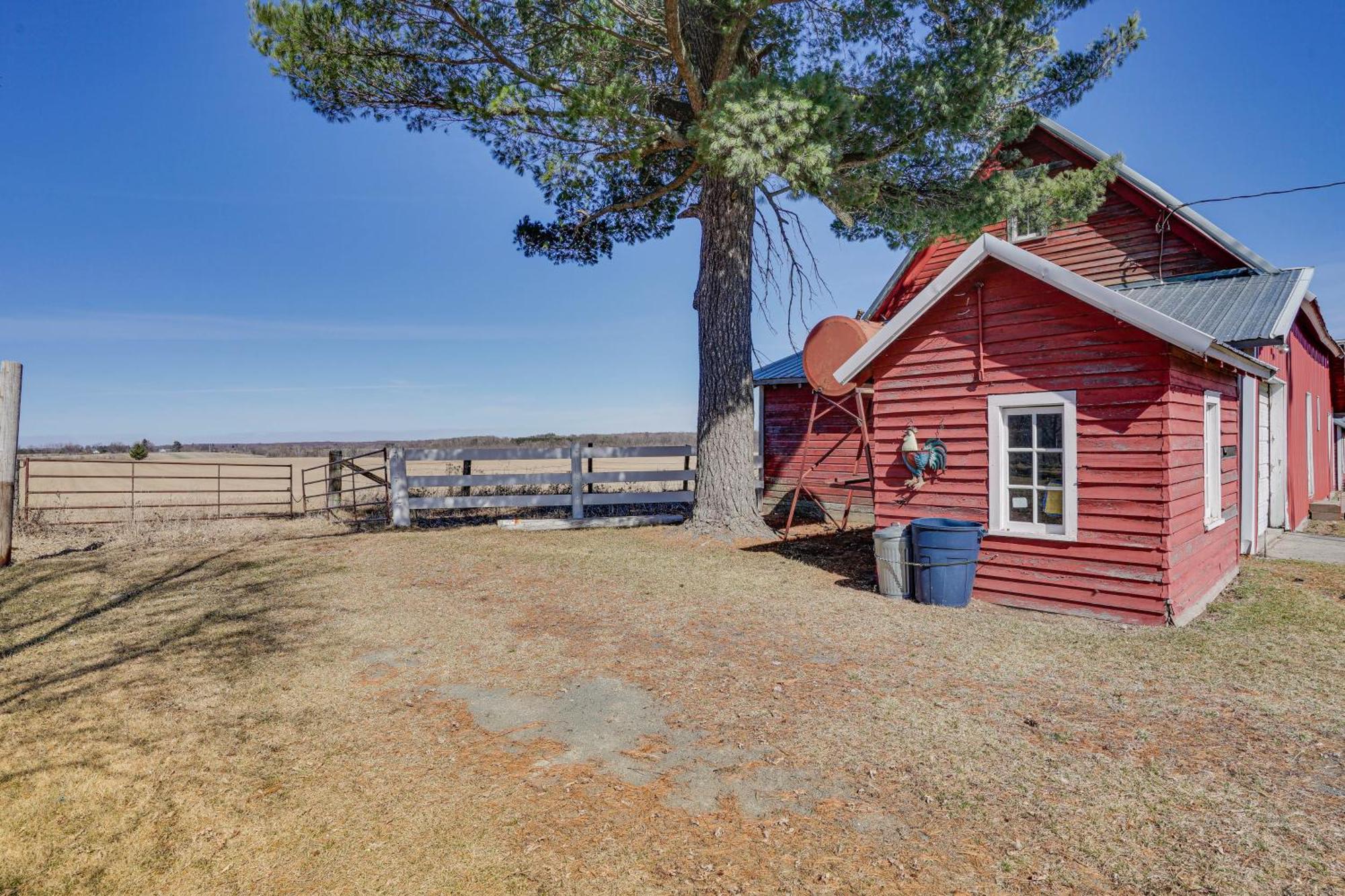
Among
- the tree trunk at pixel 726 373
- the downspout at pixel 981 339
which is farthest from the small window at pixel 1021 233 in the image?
the downspout at pixel 981 339

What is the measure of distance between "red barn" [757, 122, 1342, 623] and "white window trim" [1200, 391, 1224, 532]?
0.14 ft

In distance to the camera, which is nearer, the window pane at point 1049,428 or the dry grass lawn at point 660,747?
the dry grass lawn at point 660,747

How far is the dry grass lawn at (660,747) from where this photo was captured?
3293mm

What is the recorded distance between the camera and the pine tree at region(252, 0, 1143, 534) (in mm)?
10266

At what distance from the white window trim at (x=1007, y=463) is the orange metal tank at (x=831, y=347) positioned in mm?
4476

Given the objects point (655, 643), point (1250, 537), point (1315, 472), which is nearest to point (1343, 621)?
point (1250, 537)

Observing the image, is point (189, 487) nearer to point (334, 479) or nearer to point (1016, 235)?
point (334, 479)

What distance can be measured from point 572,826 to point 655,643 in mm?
3281

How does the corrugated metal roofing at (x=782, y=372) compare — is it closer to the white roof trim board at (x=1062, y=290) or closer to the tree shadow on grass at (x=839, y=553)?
the tree shadow on grass at (x=839, y=553)

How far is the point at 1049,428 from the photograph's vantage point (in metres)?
9.62

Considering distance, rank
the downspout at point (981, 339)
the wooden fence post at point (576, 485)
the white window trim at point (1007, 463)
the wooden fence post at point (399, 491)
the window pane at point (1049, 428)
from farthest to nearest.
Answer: the wooden fence post at point (576, 485) < the wooden fence post at point (399, 491) < the window pane at point (1049, 428) < the downspout at point (981, 339) < the white window trim at point (1007, 463)

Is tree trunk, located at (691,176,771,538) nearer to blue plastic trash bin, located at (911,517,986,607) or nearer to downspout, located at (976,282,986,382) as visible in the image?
blue plastic trash bin, located at (911,517,986,607)

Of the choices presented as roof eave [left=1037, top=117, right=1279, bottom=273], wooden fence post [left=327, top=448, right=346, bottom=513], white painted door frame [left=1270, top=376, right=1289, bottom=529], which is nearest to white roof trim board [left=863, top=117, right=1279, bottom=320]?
roof eave [left=1037, top=117, right=1279, bottom=273]

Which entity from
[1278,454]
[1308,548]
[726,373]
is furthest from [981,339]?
[1278,454]
